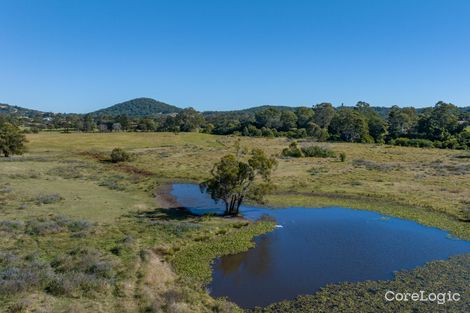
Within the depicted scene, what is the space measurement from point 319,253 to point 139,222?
17.1 m

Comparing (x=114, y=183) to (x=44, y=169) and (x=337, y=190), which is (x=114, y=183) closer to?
(x=44, y=169)

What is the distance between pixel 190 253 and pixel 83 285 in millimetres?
9931

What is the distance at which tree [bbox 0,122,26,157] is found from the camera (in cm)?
7831

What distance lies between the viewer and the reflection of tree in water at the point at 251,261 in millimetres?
26891

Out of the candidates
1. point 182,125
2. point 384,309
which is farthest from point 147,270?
point 182,125

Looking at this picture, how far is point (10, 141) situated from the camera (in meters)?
79.4

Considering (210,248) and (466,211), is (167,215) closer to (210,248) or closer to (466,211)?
(210,248)

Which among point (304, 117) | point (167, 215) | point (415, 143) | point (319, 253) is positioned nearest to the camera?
point (319, 253)

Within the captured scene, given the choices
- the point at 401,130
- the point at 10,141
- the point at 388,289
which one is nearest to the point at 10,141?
the point at 10,141

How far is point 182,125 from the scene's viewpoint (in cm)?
18788

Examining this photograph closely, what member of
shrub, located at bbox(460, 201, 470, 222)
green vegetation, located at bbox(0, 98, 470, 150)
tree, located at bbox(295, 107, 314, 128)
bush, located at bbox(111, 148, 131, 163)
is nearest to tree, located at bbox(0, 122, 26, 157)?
bush, located at bbox(111, 148, 131, 163)

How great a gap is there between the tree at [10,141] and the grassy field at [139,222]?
645 cm

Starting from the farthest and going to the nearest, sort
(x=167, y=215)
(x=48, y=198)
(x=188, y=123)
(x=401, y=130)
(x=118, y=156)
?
1. (x=188, y=123)
2. (x=401, y=130)
3. (x=118, y=156)
4. (x=48, y=198)
5. (x=167, y=215)

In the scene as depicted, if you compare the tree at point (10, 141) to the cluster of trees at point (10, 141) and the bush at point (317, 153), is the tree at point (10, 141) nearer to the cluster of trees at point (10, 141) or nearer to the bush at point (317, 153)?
the cluster of trees at point (10, 141)
